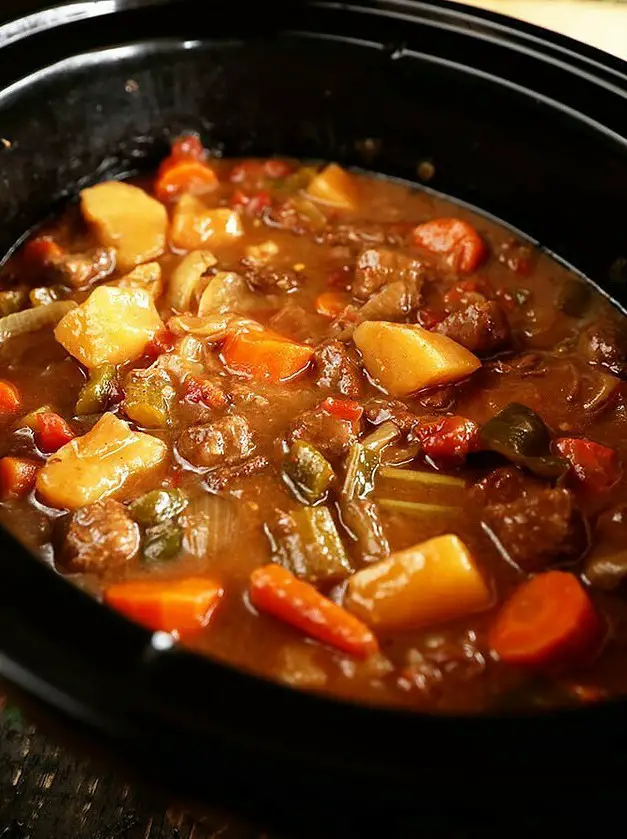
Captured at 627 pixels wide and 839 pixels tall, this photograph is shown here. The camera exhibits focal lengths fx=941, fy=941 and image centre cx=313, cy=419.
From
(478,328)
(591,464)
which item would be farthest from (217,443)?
(591,464)

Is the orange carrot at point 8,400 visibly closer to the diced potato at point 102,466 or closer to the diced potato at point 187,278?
the diced potato at point 102,466

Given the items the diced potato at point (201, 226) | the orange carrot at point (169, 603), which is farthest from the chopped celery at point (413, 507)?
the diced potato at point (201, 226)

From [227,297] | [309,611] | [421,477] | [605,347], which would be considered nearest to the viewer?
[309,611]

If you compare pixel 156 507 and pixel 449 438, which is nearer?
pixel 156 507

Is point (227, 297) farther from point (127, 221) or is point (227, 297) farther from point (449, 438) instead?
point (449, 438)

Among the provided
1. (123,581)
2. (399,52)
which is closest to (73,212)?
(399,52)

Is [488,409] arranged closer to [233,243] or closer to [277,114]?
[233,243]

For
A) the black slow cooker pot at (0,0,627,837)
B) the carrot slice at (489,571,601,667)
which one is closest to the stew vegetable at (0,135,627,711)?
the carrot slice at (489,571,601,667)
